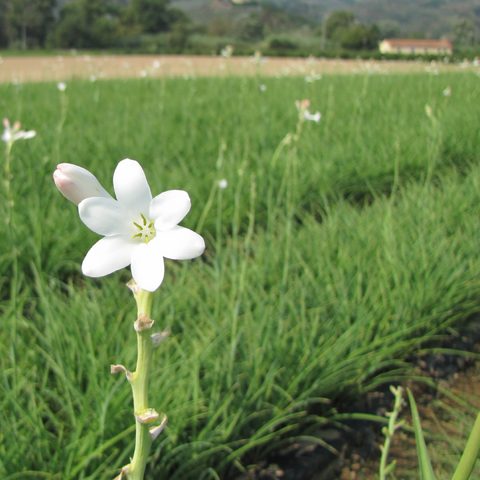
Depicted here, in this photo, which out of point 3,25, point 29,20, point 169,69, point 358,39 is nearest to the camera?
point 169,69

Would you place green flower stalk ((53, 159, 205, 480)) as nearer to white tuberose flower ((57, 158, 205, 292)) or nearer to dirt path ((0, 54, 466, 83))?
white tuberose flower ((57, 158, 205, 292))

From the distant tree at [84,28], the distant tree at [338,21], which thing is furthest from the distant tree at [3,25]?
the distant tree at [338,21]

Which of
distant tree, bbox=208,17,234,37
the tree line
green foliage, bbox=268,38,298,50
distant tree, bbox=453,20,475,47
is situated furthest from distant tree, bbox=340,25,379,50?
distant tree, bbox=453,20,475,47

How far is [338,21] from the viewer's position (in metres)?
47.5

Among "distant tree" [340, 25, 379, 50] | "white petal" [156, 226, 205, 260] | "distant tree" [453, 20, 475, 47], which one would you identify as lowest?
"white petal" [156, 226, 205, 260]

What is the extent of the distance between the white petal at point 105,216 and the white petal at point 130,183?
0.01 meters

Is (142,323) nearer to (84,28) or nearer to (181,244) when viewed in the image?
(181,244)

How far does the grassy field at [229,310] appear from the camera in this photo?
1.23 meters

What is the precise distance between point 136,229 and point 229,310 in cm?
121

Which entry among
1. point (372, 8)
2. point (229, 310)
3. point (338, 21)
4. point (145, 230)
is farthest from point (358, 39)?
point (372, 8)

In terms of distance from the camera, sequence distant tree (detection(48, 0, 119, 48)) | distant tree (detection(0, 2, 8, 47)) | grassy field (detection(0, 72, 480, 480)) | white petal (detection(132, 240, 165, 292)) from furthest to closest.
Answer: distant tree (detection(0, 2, 8, 47)), distant tree (detection(48, 0, 119, 48)), grassy field (detection(0, 72, 480, 480)), white petal (detection(132, 240, 165, 292))

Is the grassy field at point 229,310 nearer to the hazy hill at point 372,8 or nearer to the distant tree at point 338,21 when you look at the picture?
the distant tree at point 338,21

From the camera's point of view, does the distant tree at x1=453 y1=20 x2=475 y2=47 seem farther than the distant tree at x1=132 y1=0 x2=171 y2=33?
No

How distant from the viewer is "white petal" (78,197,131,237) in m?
0.40
